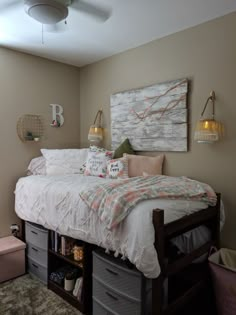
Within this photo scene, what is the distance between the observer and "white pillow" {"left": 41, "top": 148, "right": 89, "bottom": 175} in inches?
117

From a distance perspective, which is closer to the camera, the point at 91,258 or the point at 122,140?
the point at 91,258

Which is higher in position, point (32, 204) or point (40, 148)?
point (40, 148)

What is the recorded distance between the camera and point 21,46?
2922 mm

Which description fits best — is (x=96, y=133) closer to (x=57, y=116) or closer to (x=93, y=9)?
(x=57, y=116)

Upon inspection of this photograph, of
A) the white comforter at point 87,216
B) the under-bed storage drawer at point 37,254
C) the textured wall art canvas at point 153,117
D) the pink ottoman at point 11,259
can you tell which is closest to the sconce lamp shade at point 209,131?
the textured wall art canvas at point 153,117

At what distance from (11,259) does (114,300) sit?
136 centimetres

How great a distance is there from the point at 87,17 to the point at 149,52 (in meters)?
0.83

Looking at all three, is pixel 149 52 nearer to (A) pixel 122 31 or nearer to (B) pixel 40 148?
(A) pixel 122 31

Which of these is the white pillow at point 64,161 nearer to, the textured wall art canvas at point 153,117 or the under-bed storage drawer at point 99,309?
the textured wall art canvas at point 153,117

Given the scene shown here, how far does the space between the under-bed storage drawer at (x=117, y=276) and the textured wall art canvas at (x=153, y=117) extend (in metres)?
1.32

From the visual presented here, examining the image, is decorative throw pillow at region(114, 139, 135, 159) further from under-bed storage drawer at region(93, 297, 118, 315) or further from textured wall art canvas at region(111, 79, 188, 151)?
under-bed storage drawer at region(93, 297, 118, 315)

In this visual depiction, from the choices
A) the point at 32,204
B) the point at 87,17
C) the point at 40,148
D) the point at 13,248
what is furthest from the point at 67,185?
the point at 87,17

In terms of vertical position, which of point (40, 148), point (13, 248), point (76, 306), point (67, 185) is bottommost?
point (76, 306)

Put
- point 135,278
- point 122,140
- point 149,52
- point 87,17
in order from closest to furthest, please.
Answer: point 135,278 < point 87,17 < point 149,52 < point 122,140
